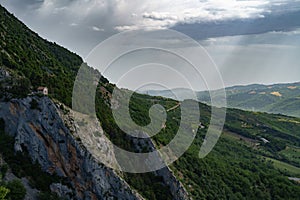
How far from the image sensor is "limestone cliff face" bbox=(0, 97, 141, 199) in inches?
2265

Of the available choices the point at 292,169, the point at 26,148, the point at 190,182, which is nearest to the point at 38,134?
the point at 26,148

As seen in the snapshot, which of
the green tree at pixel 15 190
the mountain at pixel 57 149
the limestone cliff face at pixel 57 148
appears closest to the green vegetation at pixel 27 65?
the mountain at pixel 57 149

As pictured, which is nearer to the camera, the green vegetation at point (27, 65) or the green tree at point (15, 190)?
the green tree at point (15, 190)

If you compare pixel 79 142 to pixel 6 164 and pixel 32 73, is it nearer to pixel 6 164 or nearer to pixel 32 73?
pixel 6 164

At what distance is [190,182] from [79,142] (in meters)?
30.4

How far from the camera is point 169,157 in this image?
79.2 meters

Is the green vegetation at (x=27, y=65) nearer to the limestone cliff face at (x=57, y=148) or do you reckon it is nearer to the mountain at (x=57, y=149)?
the mountain at (x=57, y=149)

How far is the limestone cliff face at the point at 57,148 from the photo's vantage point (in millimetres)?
57531

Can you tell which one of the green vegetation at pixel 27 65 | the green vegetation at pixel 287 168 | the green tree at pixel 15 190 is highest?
the green vegetation at pixel 27 65

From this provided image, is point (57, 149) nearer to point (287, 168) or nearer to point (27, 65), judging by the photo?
point (27, 65)

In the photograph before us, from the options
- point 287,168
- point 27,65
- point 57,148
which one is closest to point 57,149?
point 57,148

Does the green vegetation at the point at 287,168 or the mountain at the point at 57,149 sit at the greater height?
the mountain at the point at 57,149

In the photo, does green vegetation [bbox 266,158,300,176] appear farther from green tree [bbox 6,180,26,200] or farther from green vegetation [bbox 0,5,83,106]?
green tree [bbox 6,180,26,200]

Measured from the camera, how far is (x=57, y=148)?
58.9 meters
